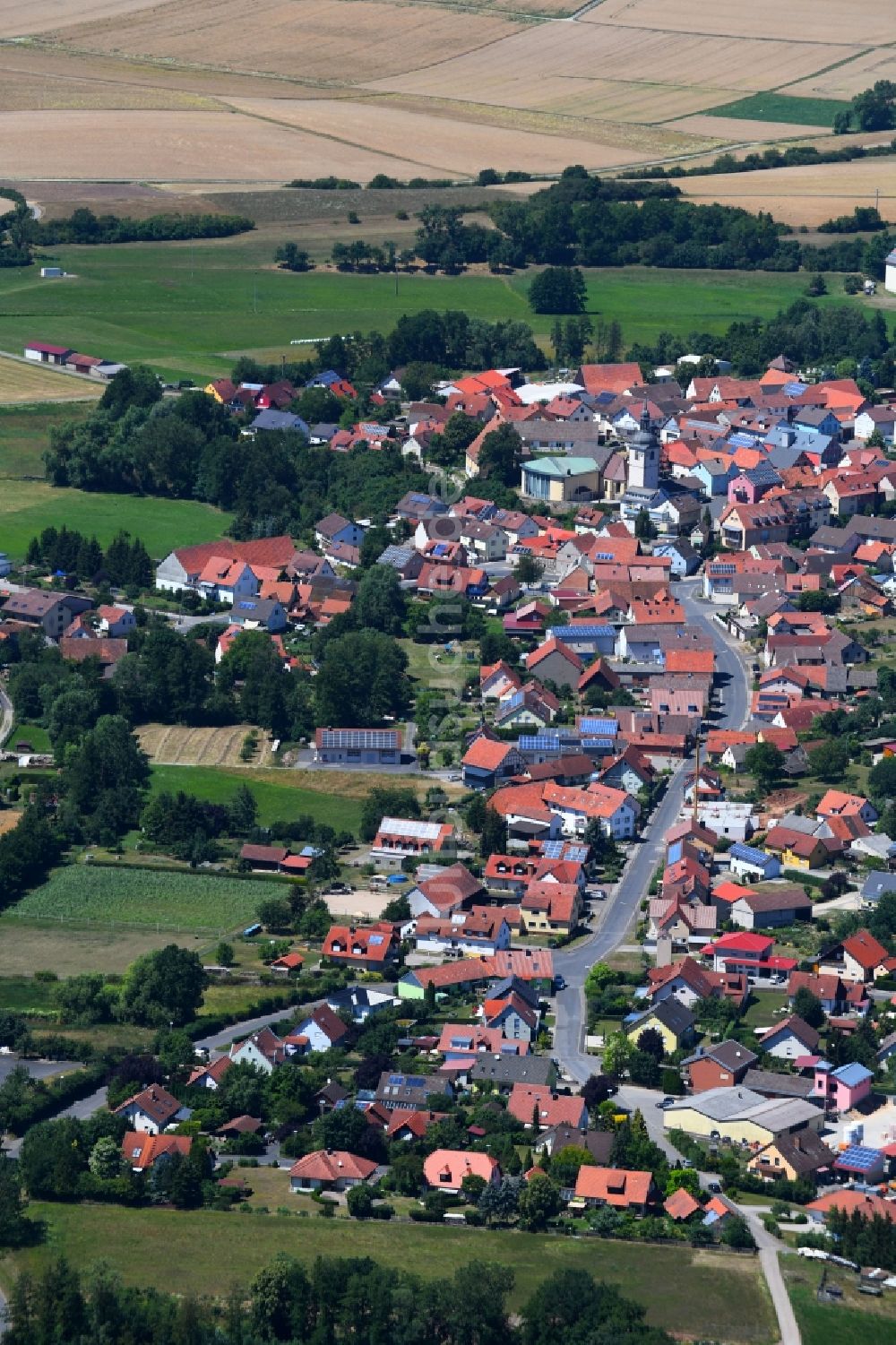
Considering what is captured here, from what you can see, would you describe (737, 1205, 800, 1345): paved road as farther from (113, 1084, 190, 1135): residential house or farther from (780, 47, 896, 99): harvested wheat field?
(780, 47, 896, 99): harvested wheat field

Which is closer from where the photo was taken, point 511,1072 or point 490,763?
point 511,1072

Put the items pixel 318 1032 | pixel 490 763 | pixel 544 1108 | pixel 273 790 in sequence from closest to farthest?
pixel 544 1108
pixel 318 1032
pixel 490 763
pixel 273 790

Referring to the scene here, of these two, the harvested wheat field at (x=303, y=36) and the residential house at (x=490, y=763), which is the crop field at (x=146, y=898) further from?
the harvested wheat field at (x=303, y=36)

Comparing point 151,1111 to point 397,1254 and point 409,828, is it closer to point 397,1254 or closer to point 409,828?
point 397,1254

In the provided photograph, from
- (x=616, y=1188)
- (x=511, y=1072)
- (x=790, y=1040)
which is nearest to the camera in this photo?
(x=616, y=1188)

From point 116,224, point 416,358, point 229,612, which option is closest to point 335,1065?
point 229,612

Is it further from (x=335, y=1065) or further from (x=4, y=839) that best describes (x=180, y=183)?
(x=335, y=1065)

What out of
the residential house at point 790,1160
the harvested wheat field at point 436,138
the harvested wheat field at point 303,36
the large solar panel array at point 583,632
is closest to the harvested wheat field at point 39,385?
the large solar panel array at point 583,632

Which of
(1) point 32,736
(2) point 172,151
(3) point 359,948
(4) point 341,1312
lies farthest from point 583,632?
(2) point 172,151
